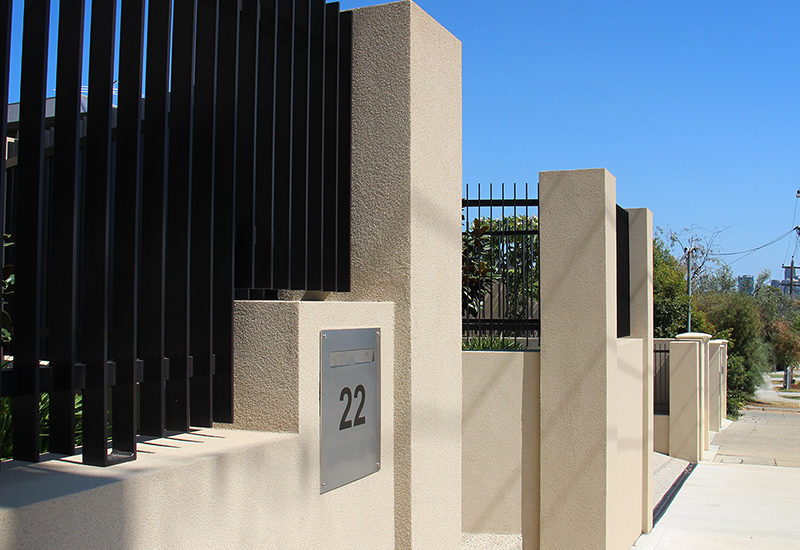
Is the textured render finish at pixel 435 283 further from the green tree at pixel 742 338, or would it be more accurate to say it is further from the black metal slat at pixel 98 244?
the green tree at pixel 742 338

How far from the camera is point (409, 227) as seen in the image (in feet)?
10.5

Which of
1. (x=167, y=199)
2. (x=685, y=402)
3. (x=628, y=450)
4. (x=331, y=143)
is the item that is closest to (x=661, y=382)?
(x=685, y=402)

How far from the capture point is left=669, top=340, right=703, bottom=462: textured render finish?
15.9 metres

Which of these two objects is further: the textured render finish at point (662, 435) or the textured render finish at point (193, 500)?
the textured render finish at point (662, 435)

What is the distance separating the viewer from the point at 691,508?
37.6 ft

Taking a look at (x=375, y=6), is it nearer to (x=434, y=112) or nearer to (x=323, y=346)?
(x=434, y=112)

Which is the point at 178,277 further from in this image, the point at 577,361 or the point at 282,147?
the point at 577,361

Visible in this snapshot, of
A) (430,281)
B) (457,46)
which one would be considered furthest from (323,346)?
(457,46)

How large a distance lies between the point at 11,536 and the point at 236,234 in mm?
1377

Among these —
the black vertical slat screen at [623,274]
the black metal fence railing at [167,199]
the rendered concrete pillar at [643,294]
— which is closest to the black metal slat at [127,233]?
the black metal fence railing at [167,199]

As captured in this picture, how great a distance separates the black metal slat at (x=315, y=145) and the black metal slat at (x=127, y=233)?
0.90 metres

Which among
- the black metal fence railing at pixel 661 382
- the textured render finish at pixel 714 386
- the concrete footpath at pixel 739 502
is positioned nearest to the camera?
the concrete footpath at pixel 739 502

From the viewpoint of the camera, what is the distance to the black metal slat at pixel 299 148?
9.88 ft

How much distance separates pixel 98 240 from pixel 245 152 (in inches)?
31.2
